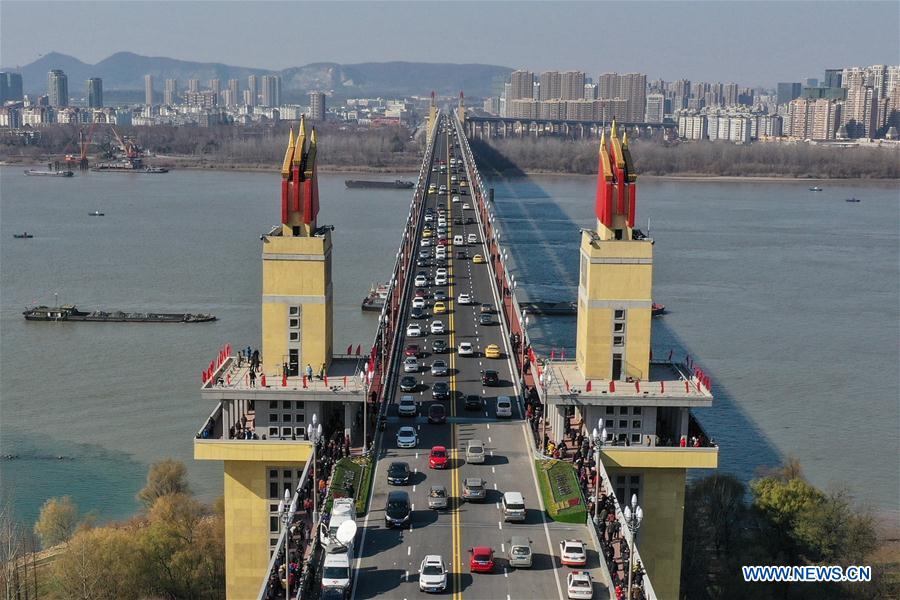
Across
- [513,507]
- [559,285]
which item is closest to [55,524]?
A: [513,507]

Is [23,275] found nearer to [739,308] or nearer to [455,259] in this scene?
[455,259]

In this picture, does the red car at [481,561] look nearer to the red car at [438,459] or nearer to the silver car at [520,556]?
the silver car at [520,556]

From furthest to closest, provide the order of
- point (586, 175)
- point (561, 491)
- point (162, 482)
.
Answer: point (586, 175)
point (162, 482)
point (561, 491)

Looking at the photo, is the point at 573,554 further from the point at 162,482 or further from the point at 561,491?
the point at 162,482

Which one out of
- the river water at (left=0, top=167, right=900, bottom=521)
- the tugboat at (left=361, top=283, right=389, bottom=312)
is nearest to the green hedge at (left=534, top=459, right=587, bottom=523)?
the river water at (left=0, top=167, right=900, bottom=521)

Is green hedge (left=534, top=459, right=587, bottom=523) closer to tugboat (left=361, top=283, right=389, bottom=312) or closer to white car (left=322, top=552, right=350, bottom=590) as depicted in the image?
white car (left=322, top=552, right=350, bottom=590)

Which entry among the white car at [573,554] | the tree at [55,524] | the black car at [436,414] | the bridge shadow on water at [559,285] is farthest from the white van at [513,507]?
the bridge shadow on water at [559,285]
